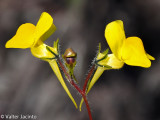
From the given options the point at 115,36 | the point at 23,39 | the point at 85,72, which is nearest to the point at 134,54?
A: the point at 115,36

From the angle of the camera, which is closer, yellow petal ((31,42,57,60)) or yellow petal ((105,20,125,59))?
yellow petal ((105,20,125,59))

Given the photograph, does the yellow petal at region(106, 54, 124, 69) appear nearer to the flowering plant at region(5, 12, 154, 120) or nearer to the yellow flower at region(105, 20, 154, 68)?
the flowering plant at region(5, 12, 154, 120)

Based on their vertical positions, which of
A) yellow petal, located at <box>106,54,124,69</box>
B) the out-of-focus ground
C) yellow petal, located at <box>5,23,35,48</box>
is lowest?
the out-of-focus ground

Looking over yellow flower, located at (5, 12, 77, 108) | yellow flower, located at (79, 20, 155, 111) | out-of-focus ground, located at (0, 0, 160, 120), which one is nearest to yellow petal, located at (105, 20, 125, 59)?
yellow flower, located at (79, 20, 155, 111)

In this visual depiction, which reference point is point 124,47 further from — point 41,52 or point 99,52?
point 41,52

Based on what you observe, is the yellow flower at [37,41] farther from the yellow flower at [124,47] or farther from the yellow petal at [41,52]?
the yellow flower at [124,47]

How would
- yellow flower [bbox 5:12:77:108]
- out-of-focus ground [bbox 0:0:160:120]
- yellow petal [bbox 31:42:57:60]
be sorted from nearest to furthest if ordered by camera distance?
yellow flower [bbox 5:12:77:108] < yellow petal [bbox 31:42:57:60] < out-of-focus ground [bbox 0:0:160:120]

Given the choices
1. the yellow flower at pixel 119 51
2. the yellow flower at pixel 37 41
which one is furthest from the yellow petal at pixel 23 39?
the yellow flower at pixel 119 51
